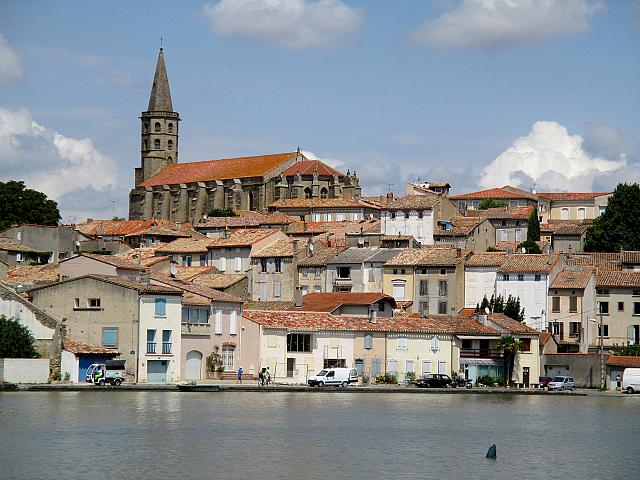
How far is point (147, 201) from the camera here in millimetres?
199625

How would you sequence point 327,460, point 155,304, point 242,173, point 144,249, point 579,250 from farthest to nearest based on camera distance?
1. point 242,173
2. point 579,250
3. point 144,249
4. point 155,304
5. point 327,460

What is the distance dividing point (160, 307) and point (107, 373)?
6.24m

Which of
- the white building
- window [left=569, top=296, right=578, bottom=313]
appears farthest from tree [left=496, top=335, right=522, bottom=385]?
window [left=569, top=296, right=578, bottom=313]

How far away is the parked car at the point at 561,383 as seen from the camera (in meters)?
85.1

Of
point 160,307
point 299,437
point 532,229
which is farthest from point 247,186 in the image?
point 299,437

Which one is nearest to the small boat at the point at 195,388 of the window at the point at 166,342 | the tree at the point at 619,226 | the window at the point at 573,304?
the window at the point at 166,342

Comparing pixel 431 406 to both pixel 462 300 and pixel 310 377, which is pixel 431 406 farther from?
pixel 462 300

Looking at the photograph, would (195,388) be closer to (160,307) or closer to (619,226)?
(160,307)

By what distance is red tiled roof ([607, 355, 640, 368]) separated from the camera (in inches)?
3460

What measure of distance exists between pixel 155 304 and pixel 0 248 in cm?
3315

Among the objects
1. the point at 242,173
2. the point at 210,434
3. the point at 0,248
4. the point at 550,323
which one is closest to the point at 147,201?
the point at 242,173

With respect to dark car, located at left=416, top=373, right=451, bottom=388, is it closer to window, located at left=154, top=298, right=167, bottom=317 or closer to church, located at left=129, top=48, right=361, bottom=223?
window, located at left=154, top=298, right=167, bottom=317

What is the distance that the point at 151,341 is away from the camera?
7706cm

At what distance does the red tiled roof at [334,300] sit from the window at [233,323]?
8280 millimetres
